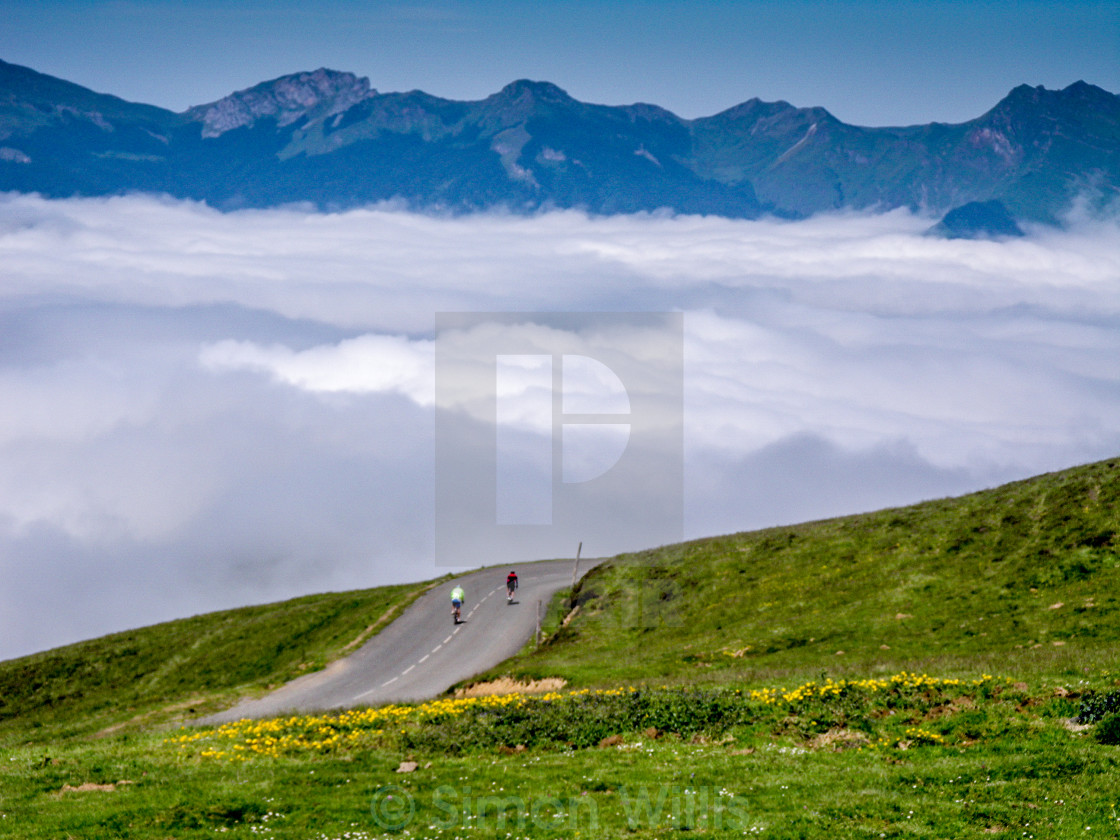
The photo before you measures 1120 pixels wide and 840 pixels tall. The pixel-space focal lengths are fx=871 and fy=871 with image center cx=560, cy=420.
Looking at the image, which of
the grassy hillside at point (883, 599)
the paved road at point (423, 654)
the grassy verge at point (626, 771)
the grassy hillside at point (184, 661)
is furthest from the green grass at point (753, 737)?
the grassy hillside at point (184, 661)

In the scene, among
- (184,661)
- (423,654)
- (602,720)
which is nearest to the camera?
(602,720)

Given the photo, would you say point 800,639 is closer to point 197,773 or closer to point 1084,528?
point 1084,528

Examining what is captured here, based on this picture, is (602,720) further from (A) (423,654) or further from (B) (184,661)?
(B) (184,661)

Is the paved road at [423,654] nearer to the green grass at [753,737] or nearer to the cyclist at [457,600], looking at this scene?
the cyclist at [457,600]

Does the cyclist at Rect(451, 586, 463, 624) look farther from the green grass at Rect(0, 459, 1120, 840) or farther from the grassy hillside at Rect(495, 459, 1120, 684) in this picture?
the green grass at Rect(0, 459, 1120, 840)

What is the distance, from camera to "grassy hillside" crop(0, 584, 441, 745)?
176ft

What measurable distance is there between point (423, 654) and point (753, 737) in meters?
34.2

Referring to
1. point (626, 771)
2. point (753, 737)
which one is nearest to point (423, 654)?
point (753, 737)

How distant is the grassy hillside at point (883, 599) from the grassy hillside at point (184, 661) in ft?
52.4

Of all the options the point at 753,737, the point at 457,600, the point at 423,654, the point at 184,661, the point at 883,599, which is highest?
the point at 883,599

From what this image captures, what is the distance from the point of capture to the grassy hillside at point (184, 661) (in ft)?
176

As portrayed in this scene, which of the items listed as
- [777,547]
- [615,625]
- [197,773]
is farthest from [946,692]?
[777,547]

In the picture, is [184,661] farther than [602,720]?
Yes

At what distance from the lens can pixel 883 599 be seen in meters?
42.2
